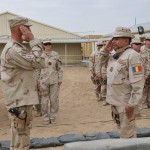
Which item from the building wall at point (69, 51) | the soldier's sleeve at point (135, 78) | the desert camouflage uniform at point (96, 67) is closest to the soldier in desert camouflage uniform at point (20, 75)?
the soldier's sleeve at point (135, 78)

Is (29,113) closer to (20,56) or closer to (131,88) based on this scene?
(20,56)

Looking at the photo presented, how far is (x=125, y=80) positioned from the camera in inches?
175

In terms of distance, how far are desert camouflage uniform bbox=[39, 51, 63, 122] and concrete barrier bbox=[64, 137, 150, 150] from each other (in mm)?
5101

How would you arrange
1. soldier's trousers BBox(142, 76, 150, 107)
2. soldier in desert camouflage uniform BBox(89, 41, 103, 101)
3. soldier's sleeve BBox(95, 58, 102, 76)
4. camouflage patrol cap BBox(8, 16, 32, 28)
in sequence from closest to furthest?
camouflage patrol cap BBox(8, 16, 32, 28), soldier's trousers BBox(142, 76, 150, 107), soldier's sleeve BBox(95, 58, 102, 76), soldier in desert camouflage uniform BBox(89, 41, 103, 101)

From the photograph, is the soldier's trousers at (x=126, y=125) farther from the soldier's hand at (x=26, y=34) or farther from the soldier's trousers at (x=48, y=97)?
the soldier's trousers at (x=48, y=97)

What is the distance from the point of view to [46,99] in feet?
26.4

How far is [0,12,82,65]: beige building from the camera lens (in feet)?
96.8

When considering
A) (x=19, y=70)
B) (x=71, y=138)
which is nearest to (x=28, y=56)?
(x=19, y=70)

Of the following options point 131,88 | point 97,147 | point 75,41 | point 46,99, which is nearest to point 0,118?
point 46,99

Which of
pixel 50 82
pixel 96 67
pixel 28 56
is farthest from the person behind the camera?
pixel 96 67

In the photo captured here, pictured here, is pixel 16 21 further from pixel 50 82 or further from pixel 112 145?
pixel 50 82

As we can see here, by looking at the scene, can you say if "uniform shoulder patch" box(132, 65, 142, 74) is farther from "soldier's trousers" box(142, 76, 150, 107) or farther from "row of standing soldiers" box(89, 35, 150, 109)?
"soldier's trousers" box(142, 76, 150, 107)

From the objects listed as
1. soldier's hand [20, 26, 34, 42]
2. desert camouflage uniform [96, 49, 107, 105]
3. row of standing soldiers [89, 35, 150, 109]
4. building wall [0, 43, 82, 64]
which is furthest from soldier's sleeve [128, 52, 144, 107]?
building wall [0, 43, 82, 64]

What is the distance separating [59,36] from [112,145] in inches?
1151
